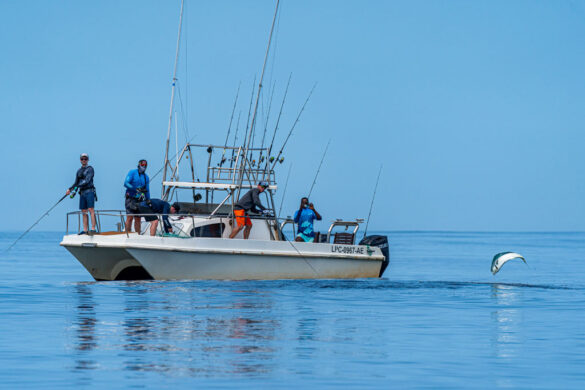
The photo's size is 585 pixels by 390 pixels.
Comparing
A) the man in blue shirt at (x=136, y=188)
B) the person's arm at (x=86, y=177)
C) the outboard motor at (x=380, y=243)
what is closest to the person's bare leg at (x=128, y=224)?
the man in blue shirt at (x=136, y=188)

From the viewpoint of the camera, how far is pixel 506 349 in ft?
39.3

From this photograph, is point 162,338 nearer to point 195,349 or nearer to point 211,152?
point 195,349

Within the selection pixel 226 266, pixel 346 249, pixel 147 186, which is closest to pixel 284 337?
pixel 226 266

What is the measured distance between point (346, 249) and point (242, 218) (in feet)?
9.32

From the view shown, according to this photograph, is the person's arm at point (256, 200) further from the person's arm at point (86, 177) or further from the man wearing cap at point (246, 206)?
the person's arm at point (86, 177)

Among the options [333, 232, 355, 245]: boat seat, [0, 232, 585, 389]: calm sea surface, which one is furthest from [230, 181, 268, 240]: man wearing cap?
[333, 232, 355, 245]: boat seat

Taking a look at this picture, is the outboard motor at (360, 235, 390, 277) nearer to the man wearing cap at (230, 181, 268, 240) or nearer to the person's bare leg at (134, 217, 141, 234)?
the man wearing cap at (230, 181, 268, 240)

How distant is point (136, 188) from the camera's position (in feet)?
64.7

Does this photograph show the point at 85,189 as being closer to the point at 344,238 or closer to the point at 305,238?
the point at 305,238

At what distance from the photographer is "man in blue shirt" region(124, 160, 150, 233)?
19.7m

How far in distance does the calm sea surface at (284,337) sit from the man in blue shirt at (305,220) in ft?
4.21

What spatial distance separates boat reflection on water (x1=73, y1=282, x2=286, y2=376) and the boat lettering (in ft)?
10.5

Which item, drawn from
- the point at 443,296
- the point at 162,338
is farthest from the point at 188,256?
the point at 162,338

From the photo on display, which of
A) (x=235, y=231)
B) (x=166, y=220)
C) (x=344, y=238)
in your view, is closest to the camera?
(x=166, y=220)
